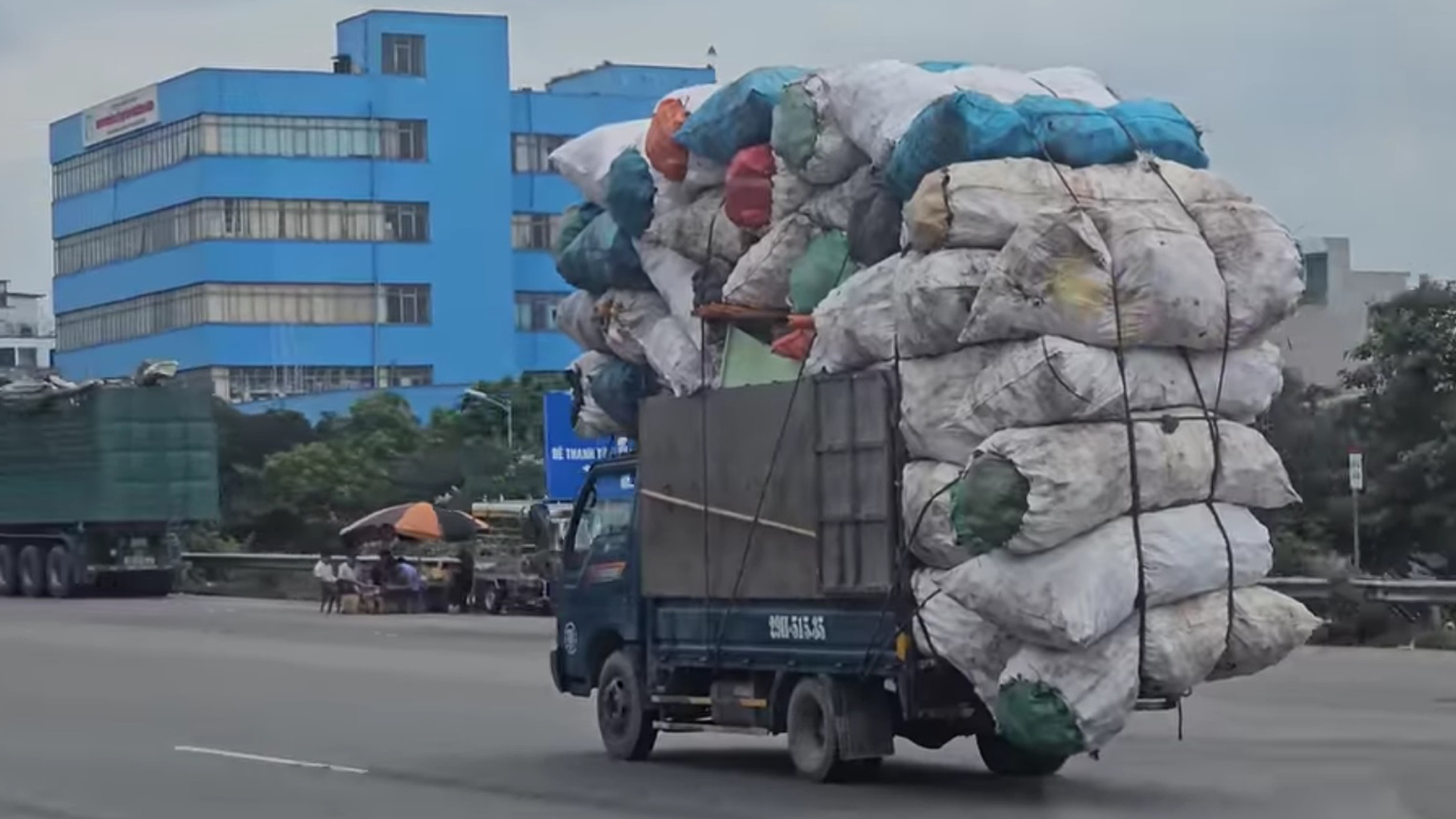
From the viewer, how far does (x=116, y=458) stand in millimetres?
49531

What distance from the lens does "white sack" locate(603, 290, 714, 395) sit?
58.9ft

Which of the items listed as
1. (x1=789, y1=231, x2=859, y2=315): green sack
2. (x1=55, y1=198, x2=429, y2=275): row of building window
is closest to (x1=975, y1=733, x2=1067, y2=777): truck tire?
(x1=789, y1=231, x2=859, y2=315): green sack

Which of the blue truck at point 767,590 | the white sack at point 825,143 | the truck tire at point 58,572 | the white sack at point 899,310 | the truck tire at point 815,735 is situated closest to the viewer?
the white sack at point 899,310

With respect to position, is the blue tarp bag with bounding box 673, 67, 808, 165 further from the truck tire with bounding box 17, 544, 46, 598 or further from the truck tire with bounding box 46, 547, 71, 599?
the truck tire with bounding box 17, 544, 46, 598

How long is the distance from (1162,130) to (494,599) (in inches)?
1217

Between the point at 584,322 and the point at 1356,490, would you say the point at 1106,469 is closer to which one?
the point at 584,322

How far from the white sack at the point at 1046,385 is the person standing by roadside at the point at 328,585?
104 feet

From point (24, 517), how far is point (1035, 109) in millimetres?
39121

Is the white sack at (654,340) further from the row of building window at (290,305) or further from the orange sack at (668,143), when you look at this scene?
the row of building window at (290,305)

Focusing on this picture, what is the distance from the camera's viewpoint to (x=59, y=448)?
50.2m

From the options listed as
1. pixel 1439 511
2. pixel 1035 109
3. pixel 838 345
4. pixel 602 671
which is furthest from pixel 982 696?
pixel 1439 511

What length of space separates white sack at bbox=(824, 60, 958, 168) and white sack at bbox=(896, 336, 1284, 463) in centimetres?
82

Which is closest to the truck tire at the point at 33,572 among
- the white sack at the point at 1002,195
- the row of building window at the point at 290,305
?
the row of building window at the point at 290,305

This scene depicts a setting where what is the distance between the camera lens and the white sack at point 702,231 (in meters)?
17.5
